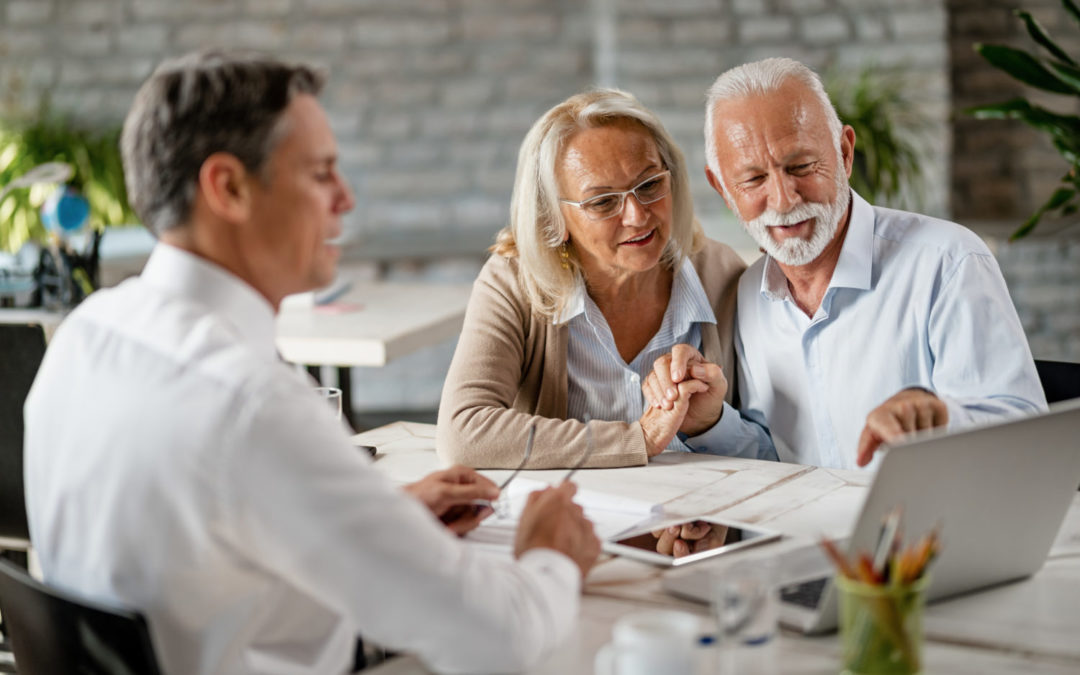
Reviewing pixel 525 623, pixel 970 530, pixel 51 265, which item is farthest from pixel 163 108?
pixel 51 265

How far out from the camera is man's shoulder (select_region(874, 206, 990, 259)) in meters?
2.04

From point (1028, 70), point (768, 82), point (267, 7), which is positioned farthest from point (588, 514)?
point (267, 7)

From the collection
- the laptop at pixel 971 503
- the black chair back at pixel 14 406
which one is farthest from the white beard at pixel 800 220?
the black chair back at pixel 14 406

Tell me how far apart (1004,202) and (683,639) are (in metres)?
5.49

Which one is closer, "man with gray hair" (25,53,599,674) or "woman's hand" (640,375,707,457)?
"man with gray hair" (25,53,599,674)

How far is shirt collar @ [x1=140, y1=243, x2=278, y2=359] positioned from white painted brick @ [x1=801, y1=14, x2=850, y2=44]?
5.04 meters

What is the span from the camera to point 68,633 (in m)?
1.13

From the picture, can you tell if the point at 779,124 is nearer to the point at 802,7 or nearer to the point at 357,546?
the point at 357,546

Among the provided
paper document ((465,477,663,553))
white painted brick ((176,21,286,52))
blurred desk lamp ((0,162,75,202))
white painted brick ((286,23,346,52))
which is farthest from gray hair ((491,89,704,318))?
white painted brick ((176,21,286,52))

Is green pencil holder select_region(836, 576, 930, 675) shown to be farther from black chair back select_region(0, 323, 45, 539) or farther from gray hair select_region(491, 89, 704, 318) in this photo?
black chair back select_region(0, 323, 45, 539)

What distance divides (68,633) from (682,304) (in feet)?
4.59

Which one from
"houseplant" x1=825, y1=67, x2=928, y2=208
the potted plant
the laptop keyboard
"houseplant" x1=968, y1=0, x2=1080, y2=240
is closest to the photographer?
the laptop keyboard

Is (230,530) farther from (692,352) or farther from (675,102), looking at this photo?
(675,102)

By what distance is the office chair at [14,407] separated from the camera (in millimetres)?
2514
